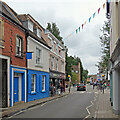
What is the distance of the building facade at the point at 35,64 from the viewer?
59.4 ft

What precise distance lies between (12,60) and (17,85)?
7.74 ft

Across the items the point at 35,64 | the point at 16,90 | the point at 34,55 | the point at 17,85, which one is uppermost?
the point at 34,55

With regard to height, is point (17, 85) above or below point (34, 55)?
below

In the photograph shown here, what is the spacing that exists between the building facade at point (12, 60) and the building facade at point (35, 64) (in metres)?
0.95

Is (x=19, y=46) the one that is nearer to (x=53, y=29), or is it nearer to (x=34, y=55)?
(x=34, y=55)

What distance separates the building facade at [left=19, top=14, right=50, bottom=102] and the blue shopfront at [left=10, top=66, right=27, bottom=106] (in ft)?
2.80

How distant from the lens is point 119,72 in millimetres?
10672

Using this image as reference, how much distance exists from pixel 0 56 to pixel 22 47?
3.94 metres

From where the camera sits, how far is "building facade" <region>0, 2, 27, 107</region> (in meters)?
13.5

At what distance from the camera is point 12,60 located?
1459 cm

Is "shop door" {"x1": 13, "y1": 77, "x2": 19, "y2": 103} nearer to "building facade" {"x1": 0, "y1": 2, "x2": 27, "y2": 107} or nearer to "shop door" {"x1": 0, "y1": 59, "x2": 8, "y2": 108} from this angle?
"building facade" {"x1": 0, "y1": 2, "x2": 27, "y2": 107}

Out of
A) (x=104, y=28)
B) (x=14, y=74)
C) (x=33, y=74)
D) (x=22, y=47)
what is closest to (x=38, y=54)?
(x=33, y=74)

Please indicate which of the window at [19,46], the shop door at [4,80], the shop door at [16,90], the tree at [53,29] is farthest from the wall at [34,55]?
the tree at [53,29]

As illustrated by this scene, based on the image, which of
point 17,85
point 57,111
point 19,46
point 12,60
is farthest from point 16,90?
point 57,111
